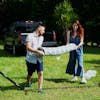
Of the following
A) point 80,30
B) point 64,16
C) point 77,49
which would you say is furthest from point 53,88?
point 64,16

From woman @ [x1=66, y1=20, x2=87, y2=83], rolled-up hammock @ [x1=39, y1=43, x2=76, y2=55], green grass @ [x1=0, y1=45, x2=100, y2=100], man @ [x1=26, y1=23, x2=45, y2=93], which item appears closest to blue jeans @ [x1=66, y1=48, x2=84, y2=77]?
woman @ [x1=66, y1=20, x2=87, y2=83]

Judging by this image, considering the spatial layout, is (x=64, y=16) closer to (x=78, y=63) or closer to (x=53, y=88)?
(x=78, y=63)

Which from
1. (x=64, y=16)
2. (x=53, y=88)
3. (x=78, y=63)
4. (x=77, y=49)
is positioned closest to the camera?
(x=53, y=88)

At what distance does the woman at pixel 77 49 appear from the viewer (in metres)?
12.6

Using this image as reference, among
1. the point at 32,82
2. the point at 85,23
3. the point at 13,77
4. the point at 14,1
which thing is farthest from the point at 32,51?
the point at 14,1

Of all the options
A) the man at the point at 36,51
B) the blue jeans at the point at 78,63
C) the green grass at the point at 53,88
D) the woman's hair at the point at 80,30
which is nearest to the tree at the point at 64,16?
the green grass at the point at 53,88

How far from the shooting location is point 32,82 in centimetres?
1280

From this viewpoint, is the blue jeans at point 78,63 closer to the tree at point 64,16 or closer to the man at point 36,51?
the man at point 36,51

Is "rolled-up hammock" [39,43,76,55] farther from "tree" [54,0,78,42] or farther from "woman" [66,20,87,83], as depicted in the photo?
"tree" [54,0,78,42]

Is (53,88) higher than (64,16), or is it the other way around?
(64,16)

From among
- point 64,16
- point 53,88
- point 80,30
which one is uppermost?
point 64,16

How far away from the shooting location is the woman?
41.2 feet

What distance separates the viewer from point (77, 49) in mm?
12836

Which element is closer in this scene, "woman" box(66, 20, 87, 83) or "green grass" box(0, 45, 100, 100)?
"green grass" box(0, 45, 100, 100)
